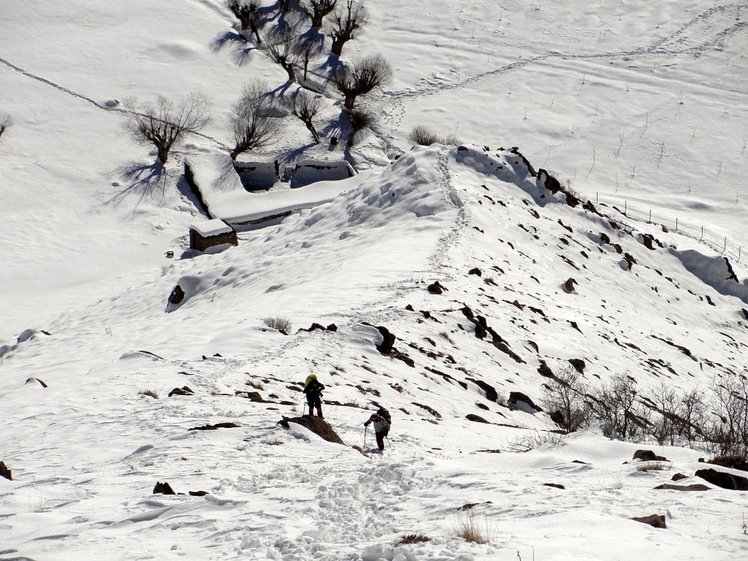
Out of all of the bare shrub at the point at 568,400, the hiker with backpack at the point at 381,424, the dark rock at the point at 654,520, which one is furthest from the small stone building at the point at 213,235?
the dark rock at the point at 654,520

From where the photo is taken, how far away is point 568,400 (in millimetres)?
14234

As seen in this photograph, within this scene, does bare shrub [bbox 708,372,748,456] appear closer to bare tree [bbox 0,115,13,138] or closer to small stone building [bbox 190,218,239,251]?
small stone building [bbox 190,218,239,251]

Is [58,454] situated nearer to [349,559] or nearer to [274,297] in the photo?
[349,559]

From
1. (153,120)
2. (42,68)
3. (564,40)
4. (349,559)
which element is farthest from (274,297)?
(564,40)

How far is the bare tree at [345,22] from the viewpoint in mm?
63719

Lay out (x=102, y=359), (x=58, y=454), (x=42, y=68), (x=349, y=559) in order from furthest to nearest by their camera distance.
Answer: (x=42, y=68) < (x=102, y=359) < (x=58, y=454) < (x=349, y=559)

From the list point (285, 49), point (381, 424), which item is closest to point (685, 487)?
point (381, 424)

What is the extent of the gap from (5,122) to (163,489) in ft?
164

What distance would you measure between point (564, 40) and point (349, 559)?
70994 mm

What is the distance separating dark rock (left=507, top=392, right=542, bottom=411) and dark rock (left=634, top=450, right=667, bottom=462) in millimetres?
6721

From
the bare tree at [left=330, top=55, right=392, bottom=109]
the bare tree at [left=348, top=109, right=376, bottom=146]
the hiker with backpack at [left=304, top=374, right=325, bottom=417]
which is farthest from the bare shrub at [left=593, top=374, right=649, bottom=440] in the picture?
the bare tree at [left=330, top=55, right=392, bottom=109]

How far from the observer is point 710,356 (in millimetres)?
24688

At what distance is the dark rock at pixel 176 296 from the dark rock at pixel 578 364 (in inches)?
614

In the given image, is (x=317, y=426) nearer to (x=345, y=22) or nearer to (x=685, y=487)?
(x=685, y=487)
